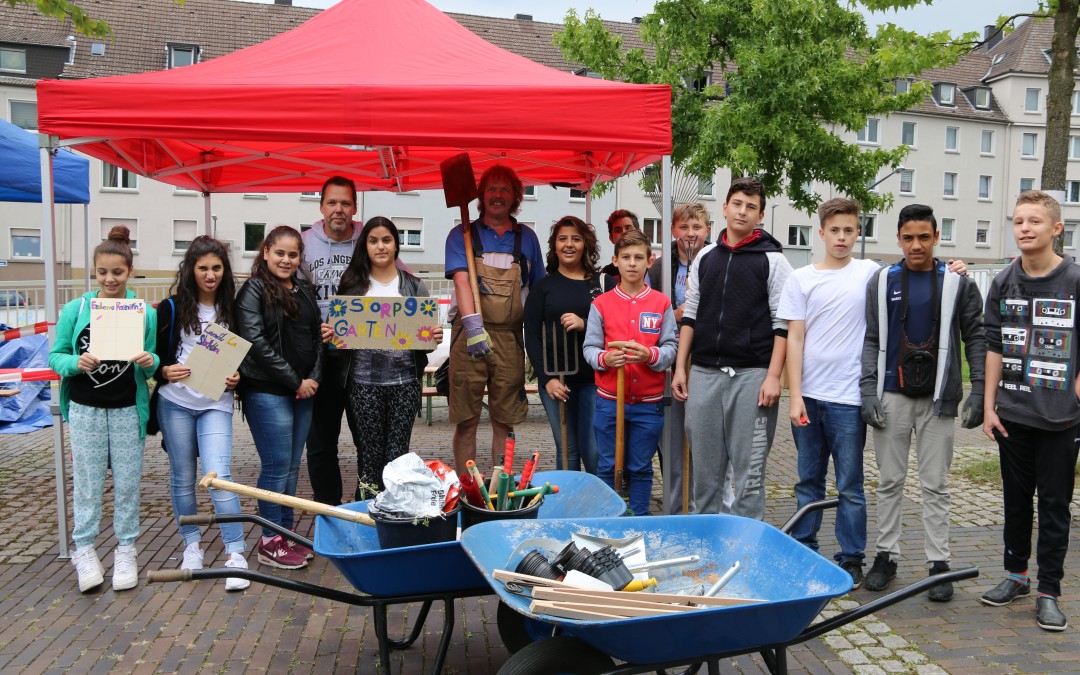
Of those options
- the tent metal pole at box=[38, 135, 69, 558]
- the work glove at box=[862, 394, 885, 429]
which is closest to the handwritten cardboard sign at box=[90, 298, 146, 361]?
the tent metal pole at box=[38, 135, 69, 558]

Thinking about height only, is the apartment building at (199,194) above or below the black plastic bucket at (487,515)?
above

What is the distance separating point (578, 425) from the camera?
217 inches

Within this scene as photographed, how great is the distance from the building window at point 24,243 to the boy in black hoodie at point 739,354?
39.0 m

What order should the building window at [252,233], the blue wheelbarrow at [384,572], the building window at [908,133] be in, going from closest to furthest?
the blue wheelbarrow at [384,572]
the building window at [252,233]
the building window at [908,133]

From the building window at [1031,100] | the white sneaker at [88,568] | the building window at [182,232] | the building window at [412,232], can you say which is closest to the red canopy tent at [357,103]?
the white sneaker at [88,568]

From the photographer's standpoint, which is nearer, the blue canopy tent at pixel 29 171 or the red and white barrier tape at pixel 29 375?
the red and white barrier tape at pixel 29 375

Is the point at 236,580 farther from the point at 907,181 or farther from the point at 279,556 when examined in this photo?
the point at 907,181

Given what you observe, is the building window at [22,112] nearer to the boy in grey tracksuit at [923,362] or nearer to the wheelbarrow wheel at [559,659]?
the boy in grey tracksuit at [923,362]

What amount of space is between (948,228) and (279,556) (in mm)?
54489

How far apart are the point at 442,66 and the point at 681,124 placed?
13.1m

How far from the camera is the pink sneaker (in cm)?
489

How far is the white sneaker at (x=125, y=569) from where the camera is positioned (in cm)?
455

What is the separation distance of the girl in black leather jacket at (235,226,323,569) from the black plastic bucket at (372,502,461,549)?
73.8 inches

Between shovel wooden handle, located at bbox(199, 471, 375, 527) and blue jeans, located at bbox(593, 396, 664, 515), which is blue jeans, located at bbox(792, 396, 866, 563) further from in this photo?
shovel wooden handle, located at bbox(199, 471, 375, 527)
